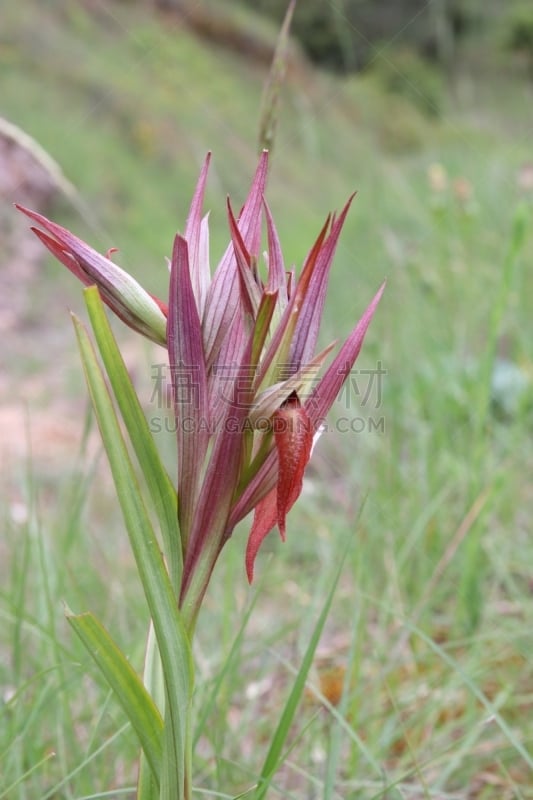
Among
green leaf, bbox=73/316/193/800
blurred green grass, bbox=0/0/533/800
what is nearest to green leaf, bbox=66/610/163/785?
green leaf, bbox=73/316/193/800

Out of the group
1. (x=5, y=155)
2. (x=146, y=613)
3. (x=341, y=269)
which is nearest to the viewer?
(x=146, y=613)

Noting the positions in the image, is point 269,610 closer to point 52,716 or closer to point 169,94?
point 52,716

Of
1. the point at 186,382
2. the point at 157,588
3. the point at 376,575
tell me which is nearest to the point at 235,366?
the point at 186,382

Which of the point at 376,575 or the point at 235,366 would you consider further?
the point at 376,575

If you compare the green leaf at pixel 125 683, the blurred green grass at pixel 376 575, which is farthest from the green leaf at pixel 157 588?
the blurred green grass at pixel 376 575

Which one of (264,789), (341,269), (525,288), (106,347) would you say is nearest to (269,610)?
(264,789)

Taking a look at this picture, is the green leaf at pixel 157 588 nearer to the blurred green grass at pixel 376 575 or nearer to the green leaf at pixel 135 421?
the green leaf at pixel 135 421

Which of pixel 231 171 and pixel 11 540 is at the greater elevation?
pixel 231 171

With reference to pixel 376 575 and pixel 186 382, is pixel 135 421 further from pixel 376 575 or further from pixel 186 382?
pixel 376 575
